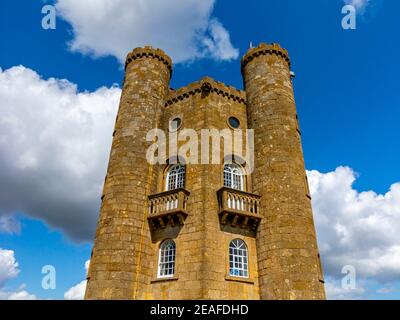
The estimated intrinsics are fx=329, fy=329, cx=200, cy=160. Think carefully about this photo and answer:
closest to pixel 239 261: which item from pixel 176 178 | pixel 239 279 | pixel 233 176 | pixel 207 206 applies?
pixel 239 279

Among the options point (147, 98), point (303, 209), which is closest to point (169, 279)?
point (303, 209)

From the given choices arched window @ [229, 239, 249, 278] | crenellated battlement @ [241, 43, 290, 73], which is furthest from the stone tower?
crenellated battlement @ [241, 43, 290, 73]

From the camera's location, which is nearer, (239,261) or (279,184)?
(239,261)

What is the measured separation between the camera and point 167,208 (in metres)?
17.9

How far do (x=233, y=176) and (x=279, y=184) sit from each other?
9.30 feet

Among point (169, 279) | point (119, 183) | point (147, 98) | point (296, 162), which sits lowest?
point (169, 279)

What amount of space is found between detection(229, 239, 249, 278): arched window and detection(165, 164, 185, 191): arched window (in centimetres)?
453

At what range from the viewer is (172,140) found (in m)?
20.8

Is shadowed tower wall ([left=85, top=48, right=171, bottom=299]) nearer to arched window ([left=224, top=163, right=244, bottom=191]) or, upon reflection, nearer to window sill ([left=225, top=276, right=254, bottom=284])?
window sill ([left=225, top=276, right=254, bottom=284])

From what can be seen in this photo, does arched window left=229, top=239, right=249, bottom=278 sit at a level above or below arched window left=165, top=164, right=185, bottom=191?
below

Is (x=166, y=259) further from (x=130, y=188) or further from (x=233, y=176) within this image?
(x=233, y=176)

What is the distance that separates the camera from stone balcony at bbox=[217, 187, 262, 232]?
56.4 ft
